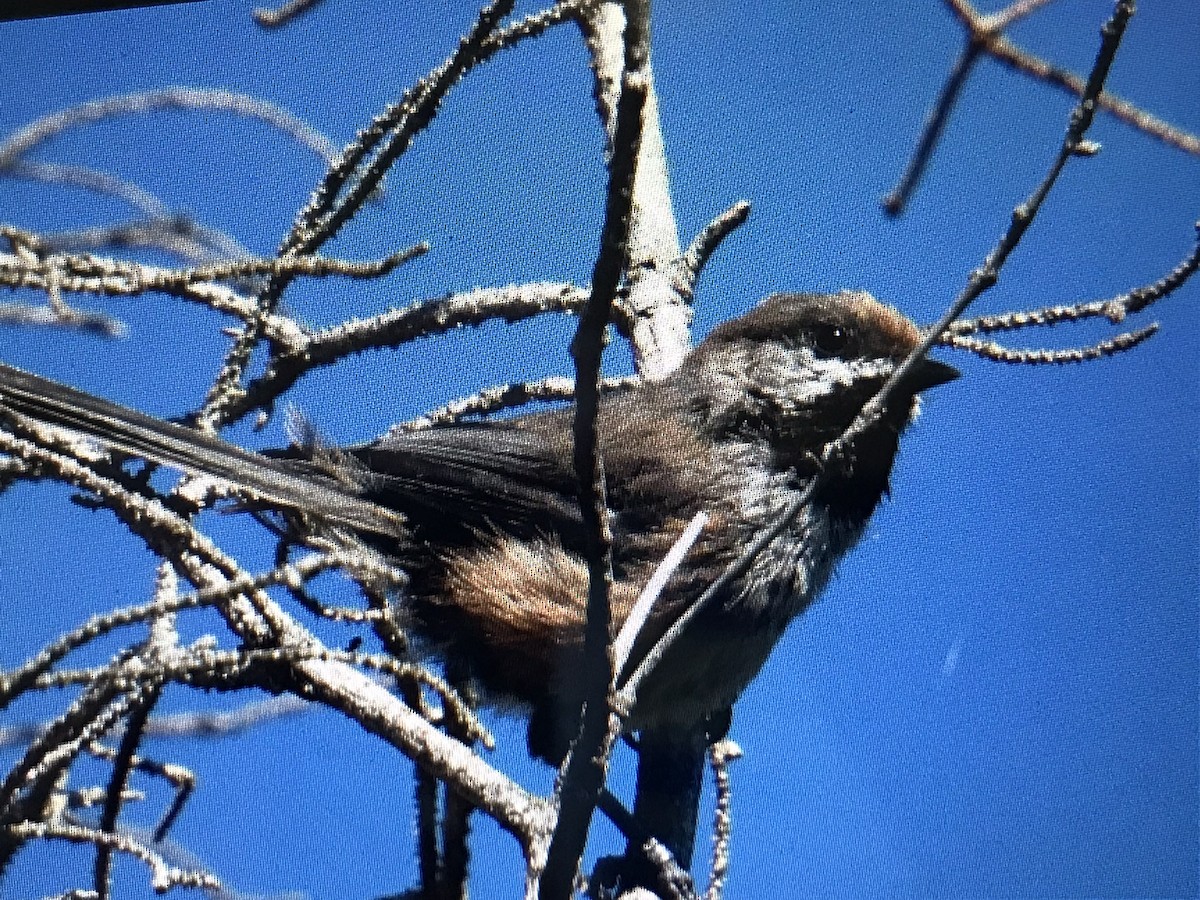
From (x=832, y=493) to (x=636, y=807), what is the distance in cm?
100

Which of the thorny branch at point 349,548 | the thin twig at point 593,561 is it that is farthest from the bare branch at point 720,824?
the thin twig at point 593,561

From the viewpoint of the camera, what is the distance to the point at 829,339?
3.65 metres

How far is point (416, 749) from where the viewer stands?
236 centimetres

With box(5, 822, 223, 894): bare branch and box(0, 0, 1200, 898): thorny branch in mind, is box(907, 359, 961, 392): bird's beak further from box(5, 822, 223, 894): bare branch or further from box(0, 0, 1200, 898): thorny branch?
box(5, 822, 223, 894): bare branch

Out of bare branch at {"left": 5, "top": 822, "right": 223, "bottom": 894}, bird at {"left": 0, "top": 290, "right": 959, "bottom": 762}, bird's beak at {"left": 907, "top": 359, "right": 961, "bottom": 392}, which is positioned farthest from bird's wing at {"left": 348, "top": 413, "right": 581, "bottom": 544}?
bare branch at {"left": 5, "top": 822, "right": 223, "bottom": 894}

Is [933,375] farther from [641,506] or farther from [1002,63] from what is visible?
[1002,63]

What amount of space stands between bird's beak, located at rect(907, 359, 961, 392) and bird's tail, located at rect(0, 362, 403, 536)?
145cm

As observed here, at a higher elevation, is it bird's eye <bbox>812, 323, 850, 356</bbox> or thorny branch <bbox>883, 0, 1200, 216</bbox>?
bird's eye <bbox>812, 323, 850, 356</bbox>

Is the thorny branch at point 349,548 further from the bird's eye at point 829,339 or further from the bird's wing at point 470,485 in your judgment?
the bird's eye at point 829,339

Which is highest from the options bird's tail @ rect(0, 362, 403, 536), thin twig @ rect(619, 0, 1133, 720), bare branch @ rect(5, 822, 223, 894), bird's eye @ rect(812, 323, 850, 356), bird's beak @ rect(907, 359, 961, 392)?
bird's eye @ rect(812, 323, 850, 356)

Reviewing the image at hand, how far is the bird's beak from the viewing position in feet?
11.1

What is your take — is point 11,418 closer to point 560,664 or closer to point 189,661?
point 189,661

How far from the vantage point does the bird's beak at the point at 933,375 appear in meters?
3.38

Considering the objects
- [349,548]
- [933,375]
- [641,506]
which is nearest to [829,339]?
[933,375]
